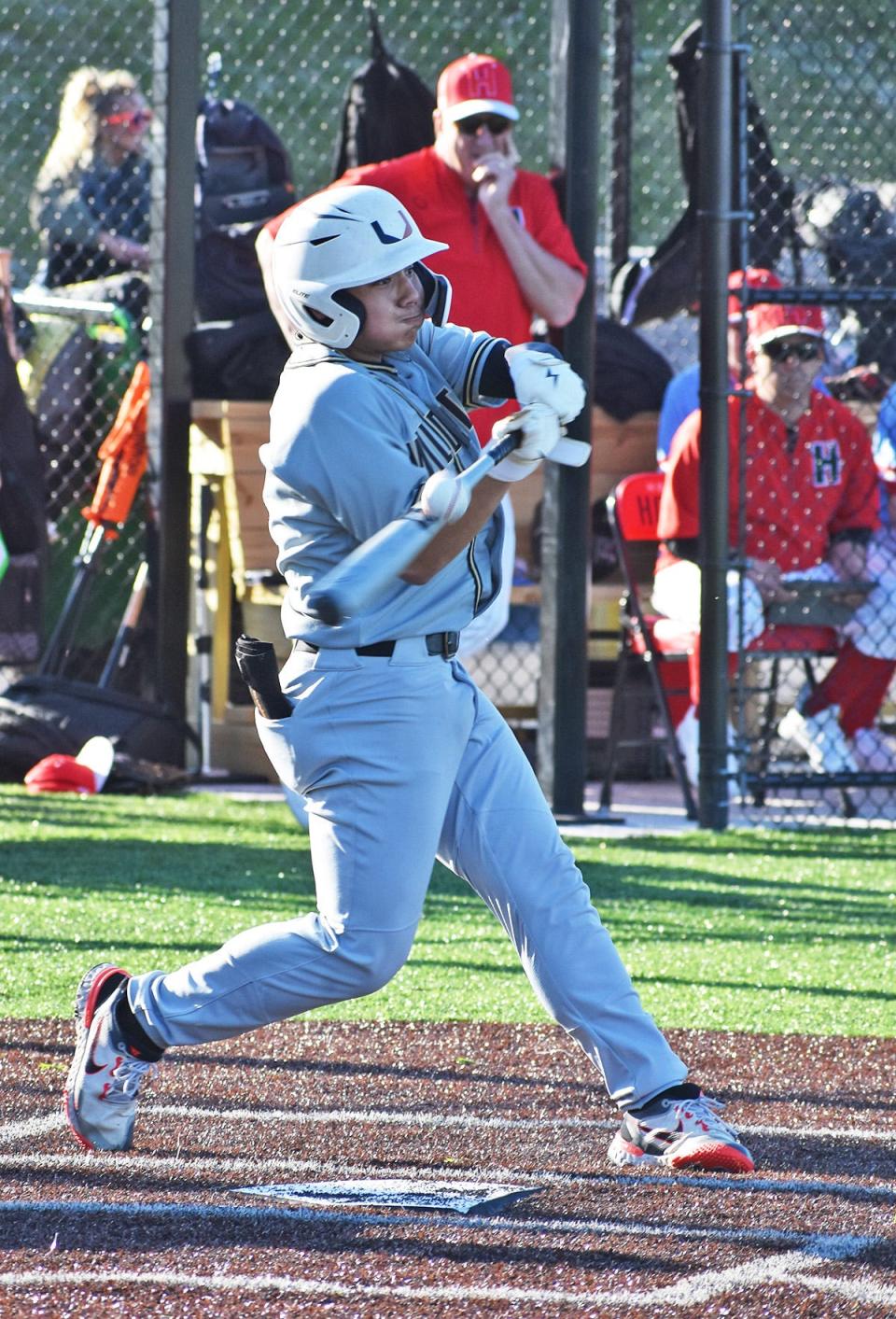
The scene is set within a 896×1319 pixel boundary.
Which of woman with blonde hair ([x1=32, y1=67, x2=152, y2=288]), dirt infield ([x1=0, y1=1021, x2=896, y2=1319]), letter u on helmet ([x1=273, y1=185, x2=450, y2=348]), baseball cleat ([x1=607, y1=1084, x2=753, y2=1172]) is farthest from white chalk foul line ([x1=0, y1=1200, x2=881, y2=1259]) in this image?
woman with blonde hair ([x1=32, y1=67, x2=152, y2=288])

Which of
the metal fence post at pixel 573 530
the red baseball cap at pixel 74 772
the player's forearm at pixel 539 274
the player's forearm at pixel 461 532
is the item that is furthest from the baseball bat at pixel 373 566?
the red baseball cap at pixel 74 772

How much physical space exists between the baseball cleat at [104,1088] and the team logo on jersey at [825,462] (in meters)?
5.66

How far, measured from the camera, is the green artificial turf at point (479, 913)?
231 inches

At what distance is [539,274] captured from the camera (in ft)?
27.5

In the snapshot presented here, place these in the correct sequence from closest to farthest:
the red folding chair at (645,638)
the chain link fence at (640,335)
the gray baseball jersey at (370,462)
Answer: the gray baseball jersey at (370,462) → the red folding chair at (645,638) → the chain link fence at (640,335)

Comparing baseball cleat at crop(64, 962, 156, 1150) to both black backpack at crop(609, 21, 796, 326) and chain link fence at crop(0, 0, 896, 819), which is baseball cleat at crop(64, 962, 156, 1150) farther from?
black backpack at crop(609, 21, 796, 326)

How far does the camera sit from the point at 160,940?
6.39m

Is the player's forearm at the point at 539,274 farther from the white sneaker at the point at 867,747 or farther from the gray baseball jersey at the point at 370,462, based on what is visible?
the gray baseball jersey at the point at 370,462

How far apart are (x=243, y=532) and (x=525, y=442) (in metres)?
6.56

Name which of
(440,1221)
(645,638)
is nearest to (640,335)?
(645,638)

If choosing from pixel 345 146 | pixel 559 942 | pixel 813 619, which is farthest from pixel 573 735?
pixel 559 942

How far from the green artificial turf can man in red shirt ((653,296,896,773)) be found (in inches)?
29.4

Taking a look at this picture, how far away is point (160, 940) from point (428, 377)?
106 inches

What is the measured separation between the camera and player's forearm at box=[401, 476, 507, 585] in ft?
12.5
